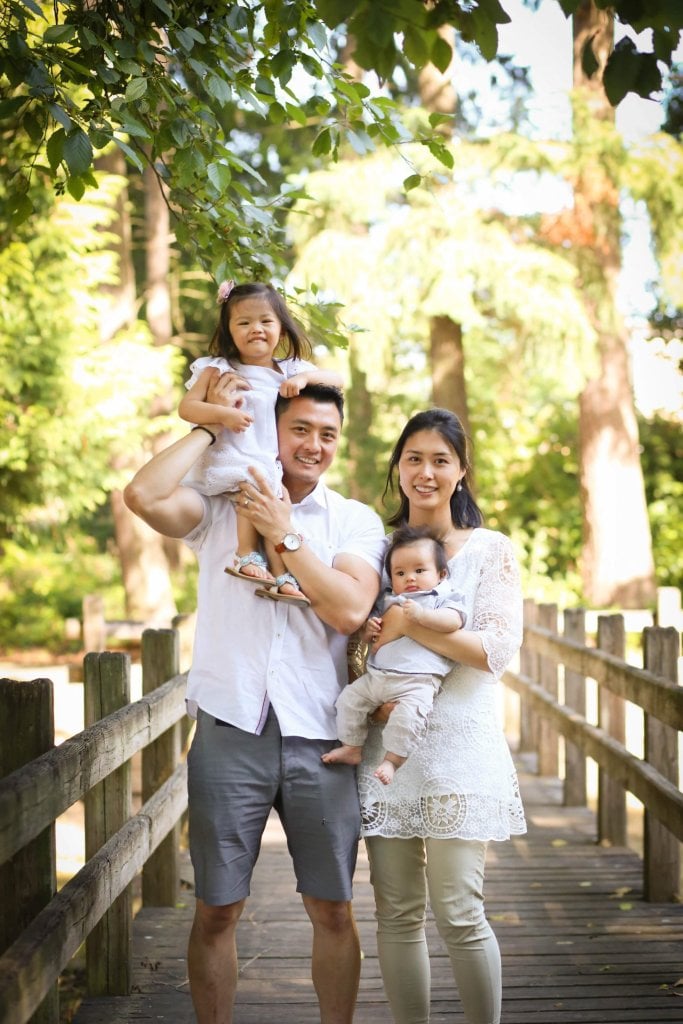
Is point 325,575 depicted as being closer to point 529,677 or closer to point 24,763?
point 24,763

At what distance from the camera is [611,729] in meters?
6.13

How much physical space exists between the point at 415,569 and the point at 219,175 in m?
1.38

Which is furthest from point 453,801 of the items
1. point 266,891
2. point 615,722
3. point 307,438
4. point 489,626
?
point 615,722

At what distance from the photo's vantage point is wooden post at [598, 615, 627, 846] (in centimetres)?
601

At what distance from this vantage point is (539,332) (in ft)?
44.0

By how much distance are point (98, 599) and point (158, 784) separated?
23.3 ft

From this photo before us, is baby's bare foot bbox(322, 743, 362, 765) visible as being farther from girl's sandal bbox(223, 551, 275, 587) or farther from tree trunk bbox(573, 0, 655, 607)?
tree trunk bbox(573, 0, 655, 607)

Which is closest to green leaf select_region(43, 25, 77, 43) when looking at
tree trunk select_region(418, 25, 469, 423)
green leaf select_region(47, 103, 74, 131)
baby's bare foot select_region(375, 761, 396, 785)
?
green leaf select_region(47, 103, 74, 131)

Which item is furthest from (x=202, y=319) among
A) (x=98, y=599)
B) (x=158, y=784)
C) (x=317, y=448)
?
(x=317, y=448)

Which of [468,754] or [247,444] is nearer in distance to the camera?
[468,754]

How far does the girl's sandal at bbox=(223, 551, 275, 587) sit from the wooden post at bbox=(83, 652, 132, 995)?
91 centimetres

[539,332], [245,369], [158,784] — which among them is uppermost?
[539,332]

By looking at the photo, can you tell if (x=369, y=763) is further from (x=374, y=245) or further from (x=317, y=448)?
(x=374, y=245)

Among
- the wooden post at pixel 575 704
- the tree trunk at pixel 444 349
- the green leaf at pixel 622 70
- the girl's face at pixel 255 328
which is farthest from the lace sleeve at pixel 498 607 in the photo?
the tree trunk at pixel 444 349
